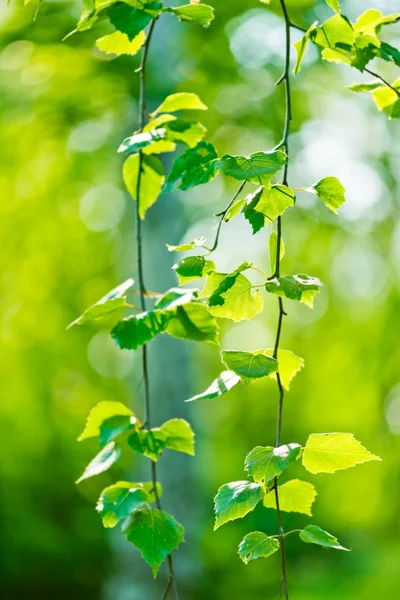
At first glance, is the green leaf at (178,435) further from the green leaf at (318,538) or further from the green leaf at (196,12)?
the green leaf at (196,12)

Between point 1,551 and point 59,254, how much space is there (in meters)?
2.57

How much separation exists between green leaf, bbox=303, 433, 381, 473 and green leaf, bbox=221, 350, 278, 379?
61mm

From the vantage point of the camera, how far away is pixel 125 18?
0.55 metres

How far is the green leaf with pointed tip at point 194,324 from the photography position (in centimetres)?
58

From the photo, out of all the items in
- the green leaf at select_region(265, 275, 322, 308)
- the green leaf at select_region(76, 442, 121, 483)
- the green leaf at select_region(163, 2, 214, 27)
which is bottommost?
the green leaf at select_region(76, 442, 121, 483)

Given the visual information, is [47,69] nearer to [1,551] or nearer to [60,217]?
[60,217]

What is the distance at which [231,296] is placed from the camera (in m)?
0.50

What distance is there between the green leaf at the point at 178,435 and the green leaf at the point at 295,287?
0.20 meters

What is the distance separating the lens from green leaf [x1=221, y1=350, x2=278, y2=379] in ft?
1.47

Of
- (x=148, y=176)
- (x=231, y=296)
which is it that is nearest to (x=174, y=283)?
(x=148, y=176)

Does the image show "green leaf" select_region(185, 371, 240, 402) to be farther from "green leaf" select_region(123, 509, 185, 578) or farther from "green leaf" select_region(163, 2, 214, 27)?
"green leaf" select_region(163, 2, 214, 27)

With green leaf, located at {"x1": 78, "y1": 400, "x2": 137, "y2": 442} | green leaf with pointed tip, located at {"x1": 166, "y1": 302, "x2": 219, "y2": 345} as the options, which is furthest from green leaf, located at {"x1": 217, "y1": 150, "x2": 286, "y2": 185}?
green leaf, located at {"x1": 78, "y1": 400, "x2": 137, "y2": 442}

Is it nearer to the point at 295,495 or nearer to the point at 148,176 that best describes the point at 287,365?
the point at 295,495

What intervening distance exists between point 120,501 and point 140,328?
0.47 ft
